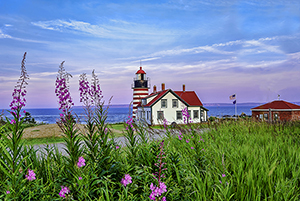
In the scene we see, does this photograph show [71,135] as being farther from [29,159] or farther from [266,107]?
[266,107]

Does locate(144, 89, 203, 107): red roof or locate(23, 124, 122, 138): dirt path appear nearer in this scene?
locate(23, 124, 122, 138): dirt path

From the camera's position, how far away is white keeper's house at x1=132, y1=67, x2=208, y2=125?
3472cm

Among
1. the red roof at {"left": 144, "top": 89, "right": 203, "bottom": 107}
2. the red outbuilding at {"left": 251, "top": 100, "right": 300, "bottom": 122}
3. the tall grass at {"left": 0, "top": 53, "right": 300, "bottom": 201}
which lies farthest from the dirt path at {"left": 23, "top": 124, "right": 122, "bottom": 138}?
the red outbuilding at {"left": 251, "top": 100, "right": 300, "bottom": 122}

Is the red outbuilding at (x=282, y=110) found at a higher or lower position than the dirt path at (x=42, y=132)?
higher

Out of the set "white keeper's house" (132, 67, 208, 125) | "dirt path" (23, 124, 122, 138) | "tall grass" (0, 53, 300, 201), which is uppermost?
"white keeper's house" (132, 67, 208, 125)

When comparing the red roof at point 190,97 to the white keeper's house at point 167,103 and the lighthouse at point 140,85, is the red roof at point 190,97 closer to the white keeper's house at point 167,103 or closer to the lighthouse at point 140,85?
the white keeper's house at point 167,103

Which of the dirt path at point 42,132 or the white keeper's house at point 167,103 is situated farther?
the white keeper's house at point 167,103

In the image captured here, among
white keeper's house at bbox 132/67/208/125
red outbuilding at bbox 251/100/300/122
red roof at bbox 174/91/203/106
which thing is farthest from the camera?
red outbuilding at bbox 251/100/300/122

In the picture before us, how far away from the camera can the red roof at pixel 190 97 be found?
37.6 meters

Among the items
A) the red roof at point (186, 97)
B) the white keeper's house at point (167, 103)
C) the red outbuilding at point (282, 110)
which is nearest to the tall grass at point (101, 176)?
the white keeper's house at point (167, 103)

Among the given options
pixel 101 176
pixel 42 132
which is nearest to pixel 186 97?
pixel 42 132

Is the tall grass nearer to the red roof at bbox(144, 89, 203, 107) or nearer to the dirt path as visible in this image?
the dirt path

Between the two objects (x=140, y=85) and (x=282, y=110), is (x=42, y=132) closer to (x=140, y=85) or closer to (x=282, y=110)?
(x=140, y=85)

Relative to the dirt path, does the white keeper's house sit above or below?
above
